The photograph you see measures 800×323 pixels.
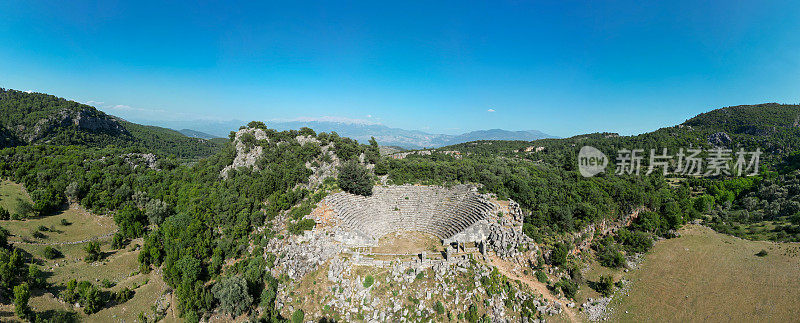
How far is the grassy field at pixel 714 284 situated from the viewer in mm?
21141

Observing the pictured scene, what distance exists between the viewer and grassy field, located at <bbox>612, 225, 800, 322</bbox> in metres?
21.1

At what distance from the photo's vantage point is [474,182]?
1384 inches

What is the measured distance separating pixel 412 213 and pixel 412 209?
0.52 meters

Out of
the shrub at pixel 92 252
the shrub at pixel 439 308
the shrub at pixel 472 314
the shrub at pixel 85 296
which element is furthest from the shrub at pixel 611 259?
the shrub at pixel 92 252

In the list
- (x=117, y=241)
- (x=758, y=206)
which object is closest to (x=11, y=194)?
(x=117, y=241)

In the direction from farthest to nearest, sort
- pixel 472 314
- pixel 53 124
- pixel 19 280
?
pixel 53 124
pixel 19 280
pixel 472 314

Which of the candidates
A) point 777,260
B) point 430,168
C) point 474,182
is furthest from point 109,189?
point 777,260

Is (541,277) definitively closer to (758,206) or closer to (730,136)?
(758,206)

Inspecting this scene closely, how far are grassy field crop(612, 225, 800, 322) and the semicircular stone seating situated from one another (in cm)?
1486

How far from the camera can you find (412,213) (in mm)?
32906

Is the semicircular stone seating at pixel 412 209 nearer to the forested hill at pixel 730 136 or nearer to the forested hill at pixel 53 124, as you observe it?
the forested hill at pixel 730 136

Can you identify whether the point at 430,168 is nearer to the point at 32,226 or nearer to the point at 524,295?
the point at 524,295

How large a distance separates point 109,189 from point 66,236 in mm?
11483

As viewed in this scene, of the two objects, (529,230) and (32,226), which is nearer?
(529,230)
